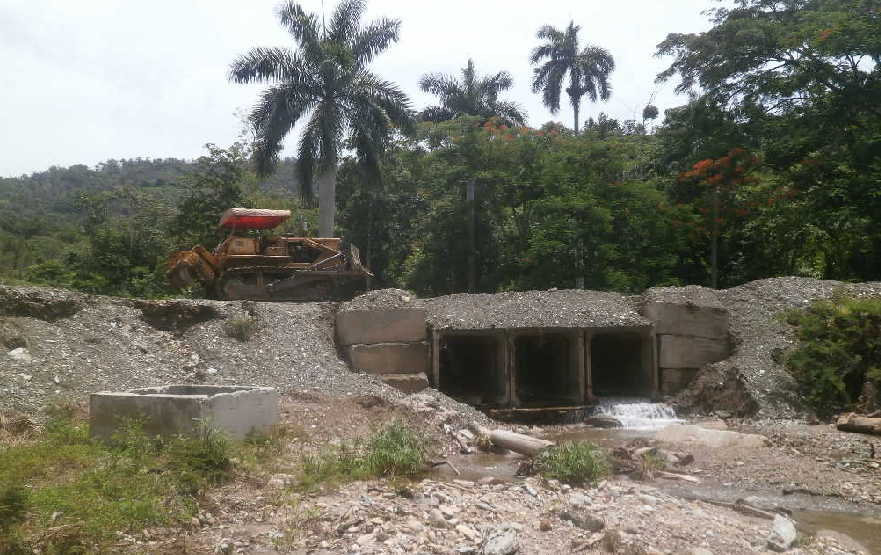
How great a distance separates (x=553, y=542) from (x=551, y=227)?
60.7ft

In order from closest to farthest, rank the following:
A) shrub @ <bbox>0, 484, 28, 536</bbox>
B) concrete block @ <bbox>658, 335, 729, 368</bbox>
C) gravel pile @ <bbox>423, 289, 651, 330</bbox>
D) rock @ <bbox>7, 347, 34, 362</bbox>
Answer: shrub @ <bbox>0, 484, 28, 536</bbox>
rock @ <bbox>7, 347, 34, 362</bbox>
gravel pile @ <bbox>423, 289, 651, 330</bbox>
concrete block @ <bbox>658, 335, 729, 368</bbox>

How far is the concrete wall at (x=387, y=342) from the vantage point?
18.9 m

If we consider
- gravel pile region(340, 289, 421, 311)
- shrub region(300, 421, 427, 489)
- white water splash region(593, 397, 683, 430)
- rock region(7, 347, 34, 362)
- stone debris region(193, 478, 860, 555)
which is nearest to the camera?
stone debris region(193, 478, 860, 555)

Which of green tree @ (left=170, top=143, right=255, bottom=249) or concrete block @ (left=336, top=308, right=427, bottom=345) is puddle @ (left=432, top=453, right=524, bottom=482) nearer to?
concrete block @ (left=336, top=308, right=427, bottom=345)

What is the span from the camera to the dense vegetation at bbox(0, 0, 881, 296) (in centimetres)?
2445

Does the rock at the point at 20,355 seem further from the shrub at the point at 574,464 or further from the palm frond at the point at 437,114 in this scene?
the palm frond at the point at 437,114

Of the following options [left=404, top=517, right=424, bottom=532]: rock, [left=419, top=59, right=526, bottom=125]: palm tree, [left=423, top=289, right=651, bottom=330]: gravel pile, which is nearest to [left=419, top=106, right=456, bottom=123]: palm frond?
[left=419, top=59, right=526, bottom=125]: palm tree

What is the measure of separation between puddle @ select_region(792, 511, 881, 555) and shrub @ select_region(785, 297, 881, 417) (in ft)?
26.5

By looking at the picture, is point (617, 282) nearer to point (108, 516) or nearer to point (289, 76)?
point (289, 76)

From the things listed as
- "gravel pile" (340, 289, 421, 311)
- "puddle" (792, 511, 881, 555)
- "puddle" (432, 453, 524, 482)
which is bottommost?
"puddle" (792, 511, 881, 555)

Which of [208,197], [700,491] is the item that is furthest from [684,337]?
[208,197]

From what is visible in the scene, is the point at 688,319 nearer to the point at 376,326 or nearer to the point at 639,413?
the point at 639,413

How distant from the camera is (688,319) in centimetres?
2080

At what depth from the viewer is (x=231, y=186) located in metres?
31.8
